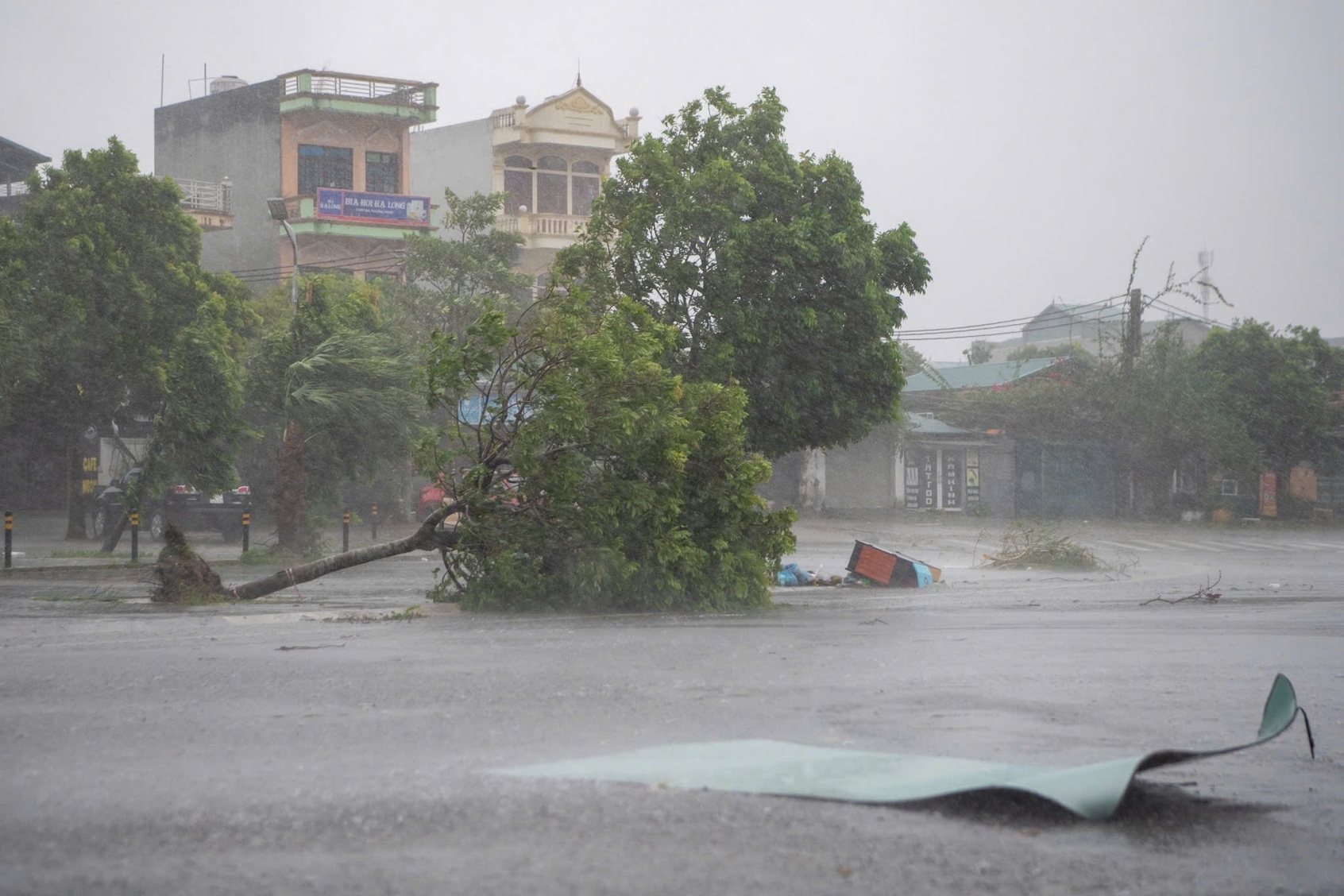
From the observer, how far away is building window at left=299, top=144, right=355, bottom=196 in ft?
137

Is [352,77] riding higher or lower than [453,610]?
higher

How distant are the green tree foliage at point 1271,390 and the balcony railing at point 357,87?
1198 inches

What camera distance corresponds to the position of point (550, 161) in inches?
1746

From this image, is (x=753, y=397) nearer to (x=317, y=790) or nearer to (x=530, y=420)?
(x=530, y=420)

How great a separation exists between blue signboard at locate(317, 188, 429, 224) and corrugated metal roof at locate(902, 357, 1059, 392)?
23.0 m

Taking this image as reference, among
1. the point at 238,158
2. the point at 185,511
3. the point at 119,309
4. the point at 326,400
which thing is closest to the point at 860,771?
the point at 326,400

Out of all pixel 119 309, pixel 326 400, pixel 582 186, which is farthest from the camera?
pixel 582 186

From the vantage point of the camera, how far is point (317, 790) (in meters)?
4.65

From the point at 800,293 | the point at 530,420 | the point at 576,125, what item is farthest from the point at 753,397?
the point at 576,125

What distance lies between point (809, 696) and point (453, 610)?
7631mm

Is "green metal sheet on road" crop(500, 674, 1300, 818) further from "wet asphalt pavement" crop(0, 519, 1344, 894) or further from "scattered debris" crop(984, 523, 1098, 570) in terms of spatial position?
"scattered debris" crop(984, 523, 1098, 570)

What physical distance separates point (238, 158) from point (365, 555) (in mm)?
32565

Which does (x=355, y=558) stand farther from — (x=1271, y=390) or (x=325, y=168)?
(x=1271, y=390)

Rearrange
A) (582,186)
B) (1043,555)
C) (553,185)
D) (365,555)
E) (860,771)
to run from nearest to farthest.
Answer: (860,771) < (365,555) < (1043,555) < (553,185) < (582,186)
